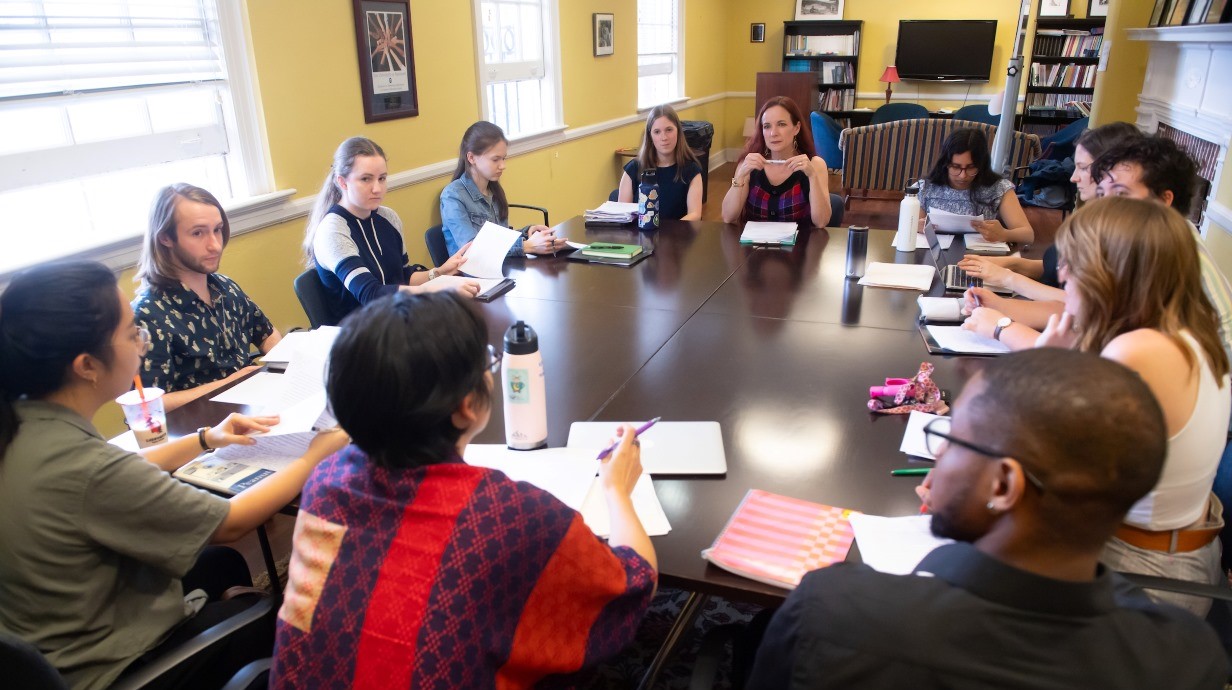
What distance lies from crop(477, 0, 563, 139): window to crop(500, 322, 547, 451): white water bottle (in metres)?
3.42

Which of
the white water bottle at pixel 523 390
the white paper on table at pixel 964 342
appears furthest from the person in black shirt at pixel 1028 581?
the white paper on table at pixel 964 342

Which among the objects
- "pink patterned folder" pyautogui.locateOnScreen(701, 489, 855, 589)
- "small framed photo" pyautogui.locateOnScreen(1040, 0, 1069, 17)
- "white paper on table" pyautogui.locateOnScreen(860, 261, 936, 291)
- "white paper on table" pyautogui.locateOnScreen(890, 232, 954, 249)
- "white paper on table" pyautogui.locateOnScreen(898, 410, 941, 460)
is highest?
"small framed photo" pyautogui.locateOnScreen(1040, 0, 1069, 17)

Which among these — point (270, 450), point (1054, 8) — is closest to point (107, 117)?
point (270, 450)

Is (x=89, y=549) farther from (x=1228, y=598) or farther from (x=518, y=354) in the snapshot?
(x=1228, y=598)

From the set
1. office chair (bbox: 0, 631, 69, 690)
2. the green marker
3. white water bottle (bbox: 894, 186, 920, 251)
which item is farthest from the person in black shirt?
white water bottle (bbox: 894, 186, 920, 251)

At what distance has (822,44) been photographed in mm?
8805

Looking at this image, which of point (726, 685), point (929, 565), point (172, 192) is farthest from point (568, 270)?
point (929, 565)

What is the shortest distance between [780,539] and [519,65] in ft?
14.2

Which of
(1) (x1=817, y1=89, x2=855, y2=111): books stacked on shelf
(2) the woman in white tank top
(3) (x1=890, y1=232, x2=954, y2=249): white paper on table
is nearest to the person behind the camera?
(2) the woman in white tank top

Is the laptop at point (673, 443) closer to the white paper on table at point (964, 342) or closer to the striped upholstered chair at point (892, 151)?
the white paper on table at point (964, 342)

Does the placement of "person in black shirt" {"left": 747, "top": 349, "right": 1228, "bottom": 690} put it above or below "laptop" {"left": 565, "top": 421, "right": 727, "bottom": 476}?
above

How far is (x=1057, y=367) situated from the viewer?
777 mm

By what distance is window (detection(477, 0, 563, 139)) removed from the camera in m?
4.59

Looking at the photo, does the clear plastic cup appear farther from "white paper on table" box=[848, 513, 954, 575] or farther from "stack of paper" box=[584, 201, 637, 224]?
"stack of paper" box=[584, 201, 637, 224]
